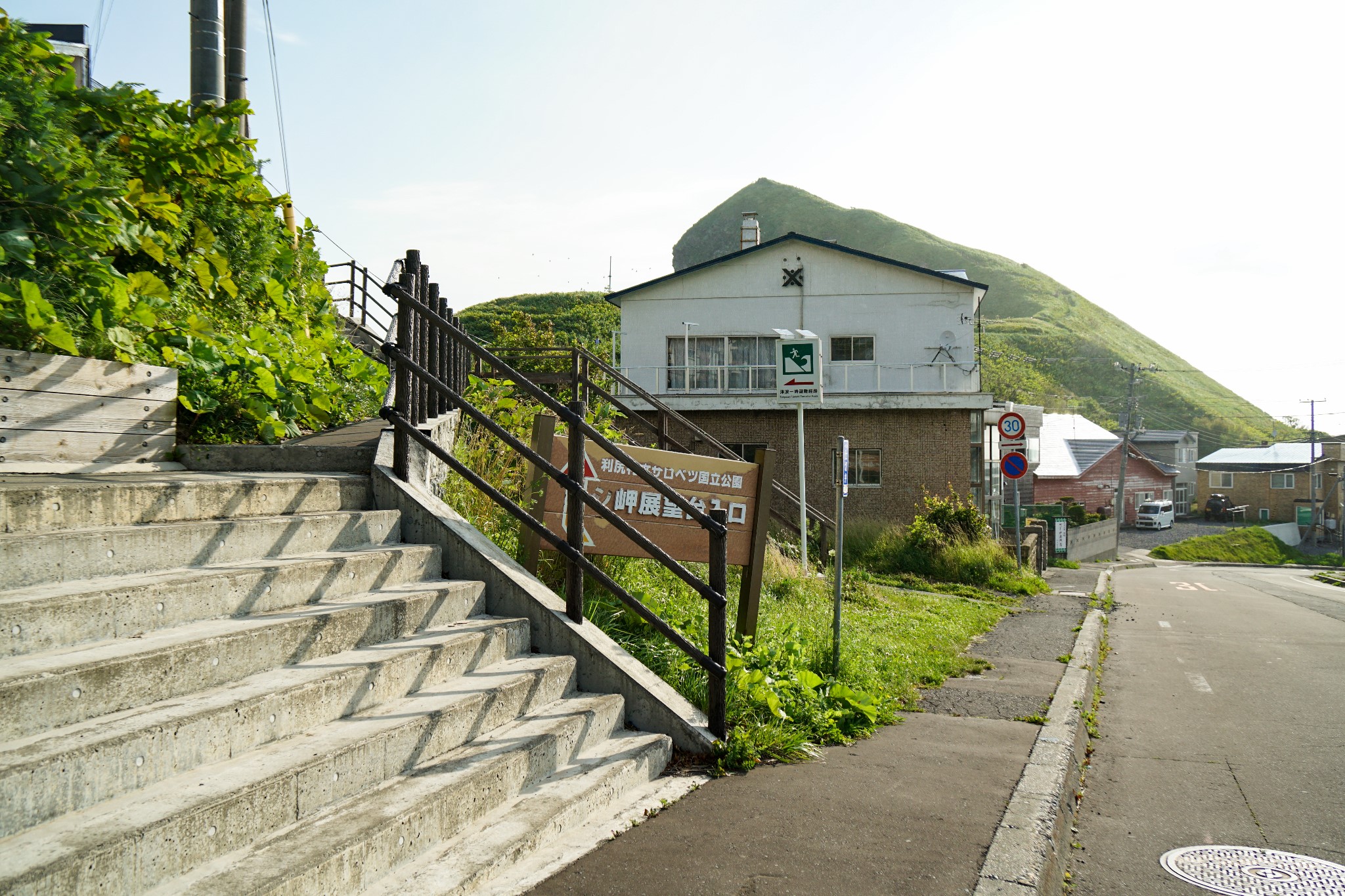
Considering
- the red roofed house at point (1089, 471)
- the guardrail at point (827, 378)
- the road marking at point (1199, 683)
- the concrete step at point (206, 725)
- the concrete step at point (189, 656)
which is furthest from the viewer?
the red roofed house at point (1089, 471)

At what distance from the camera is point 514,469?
7.60 metres

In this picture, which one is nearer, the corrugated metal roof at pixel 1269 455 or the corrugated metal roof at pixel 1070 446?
the corrugated metal roof at pixel 1070 446

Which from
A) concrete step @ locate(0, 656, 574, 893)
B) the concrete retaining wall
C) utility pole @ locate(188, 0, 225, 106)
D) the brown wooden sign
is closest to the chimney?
the concrete retaining wall

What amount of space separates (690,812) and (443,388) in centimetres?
255

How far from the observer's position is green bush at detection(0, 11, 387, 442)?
5.08 m

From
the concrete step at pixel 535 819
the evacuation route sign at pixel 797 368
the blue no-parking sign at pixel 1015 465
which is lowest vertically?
the concrete step at pixel 535 819

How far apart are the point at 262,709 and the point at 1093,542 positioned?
40.6m

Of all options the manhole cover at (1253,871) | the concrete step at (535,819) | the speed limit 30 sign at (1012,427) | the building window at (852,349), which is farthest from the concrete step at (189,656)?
the building window at (852,349)

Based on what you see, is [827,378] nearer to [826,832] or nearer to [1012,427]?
[1012,427]

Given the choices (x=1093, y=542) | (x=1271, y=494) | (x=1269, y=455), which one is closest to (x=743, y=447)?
(x=1093, y=542)

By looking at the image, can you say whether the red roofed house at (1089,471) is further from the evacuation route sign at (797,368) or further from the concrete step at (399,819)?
the concrete step at (399,819)

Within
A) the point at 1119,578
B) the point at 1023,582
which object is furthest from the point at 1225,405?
the point at 1023,582

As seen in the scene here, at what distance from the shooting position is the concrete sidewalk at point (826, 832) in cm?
350

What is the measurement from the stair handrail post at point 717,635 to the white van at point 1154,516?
59825mm
